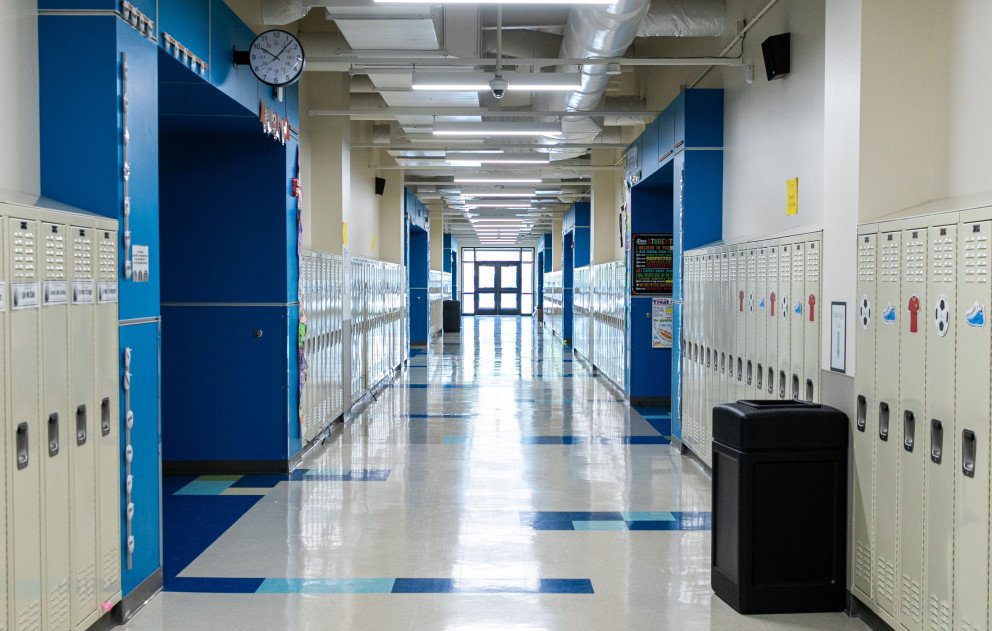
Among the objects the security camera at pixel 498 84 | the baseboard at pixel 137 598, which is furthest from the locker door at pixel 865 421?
the security camera at pixel 498 84

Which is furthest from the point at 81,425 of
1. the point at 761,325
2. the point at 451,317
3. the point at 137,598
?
the point at 451,317

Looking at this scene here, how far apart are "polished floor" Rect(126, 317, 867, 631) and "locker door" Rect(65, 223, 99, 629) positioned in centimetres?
46

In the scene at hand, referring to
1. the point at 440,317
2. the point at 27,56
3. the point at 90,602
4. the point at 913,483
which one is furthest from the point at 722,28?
the point at 440,317

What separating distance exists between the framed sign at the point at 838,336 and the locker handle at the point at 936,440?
3.06 ft

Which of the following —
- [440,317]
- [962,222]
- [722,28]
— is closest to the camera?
[962,222]

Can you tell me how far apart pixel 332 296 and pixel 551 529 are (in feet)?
14.8

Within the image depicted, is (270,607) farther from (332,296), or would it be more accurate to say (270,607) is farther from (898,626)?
(332,296)

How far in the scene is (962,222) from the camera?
3.18 metres

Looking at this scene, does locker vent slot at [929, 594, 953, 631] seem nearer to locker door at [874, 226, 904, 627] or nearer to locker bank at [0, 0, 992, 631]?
locker bank at [0, 0, 992, 631]

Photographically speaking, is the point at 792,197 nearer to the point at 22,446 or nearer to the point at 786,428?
the point at 786,428

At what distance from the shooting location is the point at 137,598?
164 inches

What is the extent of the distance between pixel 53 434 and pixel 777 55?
16.7 ft

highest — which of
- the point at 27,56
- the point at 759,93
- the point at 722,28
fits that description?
the point at 722,28

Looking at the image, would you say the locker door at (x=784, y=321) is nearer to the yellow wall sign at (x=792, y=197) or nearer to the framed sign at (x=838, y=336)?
the framed sign at (x=838, y=336)
